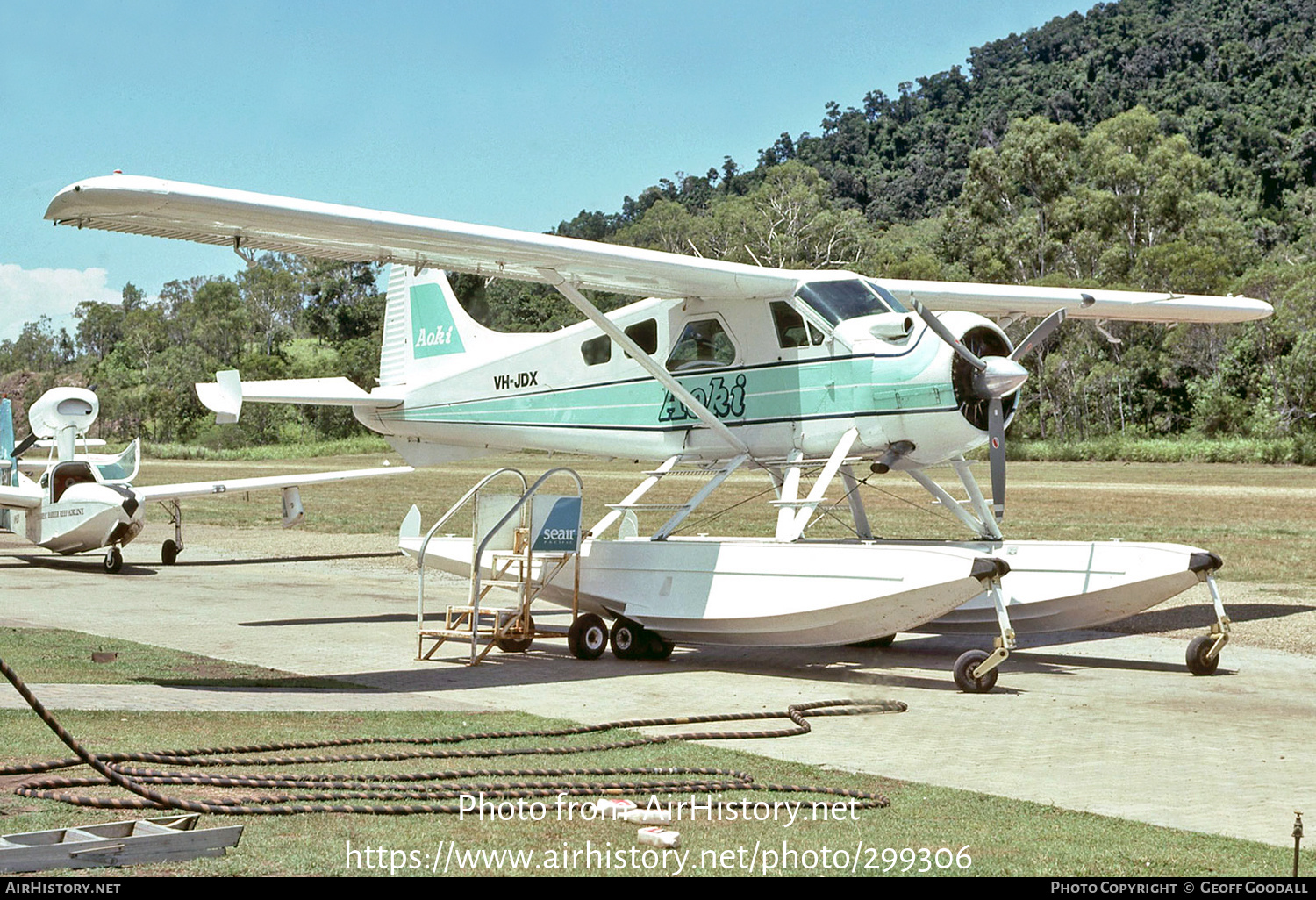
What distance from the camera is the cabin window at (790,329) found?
1348 centimetres

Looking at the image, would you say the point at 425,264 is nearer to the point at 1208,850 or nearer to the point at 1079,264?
the point at 1208,850

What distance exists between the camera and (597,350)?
50.6 feet

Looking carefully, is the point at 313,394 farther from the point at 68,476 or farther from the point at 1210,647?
the point at 1210,647

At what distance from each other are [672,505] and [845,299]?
2755 mm

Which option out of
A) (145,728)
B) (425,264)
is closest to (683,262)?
(425,264)

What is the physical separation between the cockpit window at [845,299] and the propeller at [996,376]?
35.2 inches

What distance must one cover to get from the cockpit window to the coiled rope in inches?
251

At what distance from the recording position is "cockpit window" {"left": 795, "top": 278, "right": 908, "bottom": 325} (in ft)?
43.5

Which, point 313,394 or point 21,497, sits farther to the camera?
point 21,497

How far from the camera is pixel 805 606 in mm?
11711

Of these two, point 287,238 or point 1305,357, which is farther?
point 1305,357

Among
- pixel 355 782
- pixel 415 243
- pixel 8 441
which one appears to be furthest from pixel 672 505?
pixel 8 441

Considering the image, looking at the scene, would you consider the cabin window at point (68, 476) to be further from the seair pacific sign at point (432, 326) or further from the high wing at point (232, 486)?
the seair pacific sign at point (432, 326)

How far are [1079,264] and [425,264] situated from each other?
6863 cm
